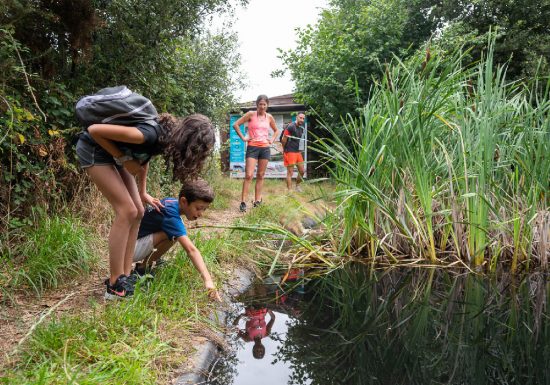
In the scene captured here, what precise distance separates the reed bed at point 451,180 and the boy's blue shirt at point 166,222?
44.1 inches

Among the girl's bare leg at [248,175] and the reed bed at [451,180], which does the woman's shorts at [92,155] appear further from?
the girl's bare leg at [248,175]

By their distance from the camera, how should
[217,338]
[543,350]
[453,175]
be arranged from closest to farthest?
[543,350]
[217,338]
[453,175]

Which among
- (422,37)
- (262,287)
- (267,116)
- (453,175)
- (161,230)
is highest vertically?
(422,37)

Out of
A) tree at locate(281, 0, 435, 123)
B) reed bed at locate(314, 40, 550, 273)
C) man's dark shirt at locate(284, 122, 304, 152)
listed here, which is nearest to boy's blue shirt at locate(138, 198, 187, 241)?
reed bed at locate(314, 40, 550, 273)

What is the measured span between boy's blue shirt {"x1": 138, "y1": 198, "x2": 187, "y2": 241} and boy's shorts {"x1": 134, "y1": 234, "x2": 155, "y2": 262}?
3 cm

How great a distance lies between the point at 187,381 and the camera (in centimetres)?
160

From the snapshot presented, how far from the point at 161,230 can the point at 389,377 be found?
1532 millimetres

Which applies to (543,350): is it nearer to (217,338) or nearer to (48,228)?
(217,338)

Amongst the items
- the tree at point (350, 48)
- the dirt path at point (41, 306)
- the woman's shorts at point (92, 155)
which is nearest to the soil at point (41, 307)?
the dirt path at point (41, 306)

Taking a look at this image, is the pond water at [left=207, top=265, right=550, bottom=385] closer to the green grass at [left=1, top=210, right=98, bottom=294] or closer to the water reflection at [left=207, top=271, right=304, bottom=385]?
the water reflection at [left=207, top=271, right=304, bottom=385]

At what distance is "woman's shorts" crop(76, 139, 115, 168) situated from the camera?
215cm

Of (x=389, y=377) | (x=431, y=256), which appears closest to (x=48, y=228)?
(x=389, y=377)

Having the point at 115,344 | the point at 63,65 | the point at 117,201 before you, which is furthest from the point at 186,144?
the point at 63,65

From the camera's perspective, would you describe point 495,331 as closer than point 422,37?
Yes
